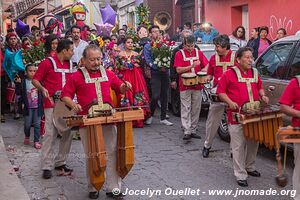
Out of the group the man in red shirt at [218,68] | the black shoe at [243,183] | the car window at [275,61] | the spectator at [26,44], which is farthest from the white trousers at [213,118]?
the spectator at [26,44]

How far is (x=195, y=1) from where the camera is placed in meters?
19.8

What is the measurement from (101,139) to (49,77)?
162cm

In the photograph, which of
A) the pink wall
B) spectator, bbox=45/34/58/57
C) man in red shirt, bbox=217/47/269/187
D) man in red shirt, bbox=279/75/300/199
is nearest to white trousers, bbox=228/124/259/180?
man in red shirt, bbox=217/47/269/187

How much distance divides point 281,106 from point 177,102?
19.1 feet

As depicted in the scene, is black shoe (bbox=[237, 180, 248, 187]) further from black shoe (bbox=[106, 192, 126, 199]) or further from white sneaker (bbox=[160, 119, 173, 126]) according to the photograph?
white sneaker (bbox=[160, 119, 173, 126])

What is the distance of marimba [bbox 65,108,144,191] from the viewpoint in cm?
488

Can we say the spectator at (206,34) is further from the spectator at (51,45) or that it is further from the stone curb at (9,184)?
the stone curb at (9,184)

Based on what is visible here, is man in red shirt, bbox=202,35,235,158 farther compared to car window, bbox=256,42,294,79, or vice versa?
man in red shirt, bbox=202,35,235,158

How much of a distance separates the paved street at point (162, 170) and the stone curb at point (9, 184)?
16 cm

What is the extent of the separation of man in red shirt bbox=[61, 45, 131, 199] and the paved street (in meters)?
0.33

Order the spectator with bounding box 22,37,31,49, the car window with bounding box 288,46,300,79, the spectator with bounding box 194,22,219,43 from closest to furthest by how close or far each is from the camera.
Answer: the car window with bounding box 288,46,300,79
the spectator with bounding box 22,37,31,49
the spectator with bounding box 194,22,219,43

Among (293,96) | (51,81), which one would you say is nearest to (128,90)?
(51,81)

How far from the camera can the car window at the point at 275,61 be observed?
6660mm

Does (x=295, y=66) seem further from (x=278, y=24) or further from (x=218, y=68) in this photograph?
(x=278, y=24)
